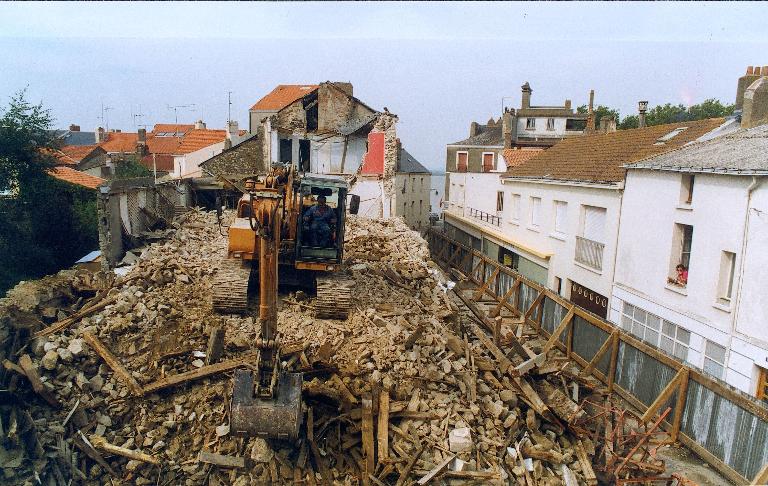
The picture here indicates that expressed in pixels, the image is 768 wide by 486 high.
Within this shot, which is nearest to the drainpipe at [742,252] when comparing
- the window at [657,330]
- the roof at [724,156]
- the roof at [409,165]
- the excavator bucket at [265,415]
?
the roof at [724,156]

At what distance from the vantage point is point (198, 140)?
50.5m

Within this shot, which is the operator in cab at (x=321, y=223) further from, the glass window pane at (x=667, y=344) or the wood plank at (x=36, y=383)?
the glass window pane at (x=667, y=344)

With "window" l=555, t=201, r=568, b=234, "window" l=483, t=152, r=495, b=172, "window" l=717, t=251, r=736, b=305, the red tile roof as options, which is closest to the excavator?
"window" l=717, t=251, r=736, b=305

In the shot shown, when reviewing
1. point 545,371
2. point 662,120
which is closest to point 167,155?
point 545,371

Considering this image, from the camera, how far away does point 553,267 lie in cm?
Answer: 2262

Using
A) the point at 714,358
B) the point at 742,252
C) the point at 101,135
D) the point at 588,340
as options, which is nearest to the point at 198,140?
the point at 101,135

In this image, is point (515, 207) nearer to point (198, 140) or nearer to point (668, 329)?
point (668, 329)

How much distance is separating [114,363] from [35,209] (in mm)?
16130

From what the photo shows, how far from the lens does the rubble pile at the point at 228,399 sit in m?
9.68

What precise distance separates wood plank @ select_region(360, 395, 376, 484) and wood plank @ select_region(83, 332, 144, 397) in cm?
424

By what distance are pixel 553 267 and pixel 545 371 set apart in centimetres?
1015

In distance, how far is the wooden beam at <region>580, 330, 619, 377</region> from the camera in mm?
14367

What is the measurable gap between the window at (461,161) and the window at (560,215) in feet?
52.8

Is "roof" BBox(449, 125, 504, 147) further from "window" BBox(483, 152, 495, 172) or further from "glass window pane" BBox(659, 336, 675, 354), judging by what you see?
"glass window pane" BBox(659, 336, 675, 354)
